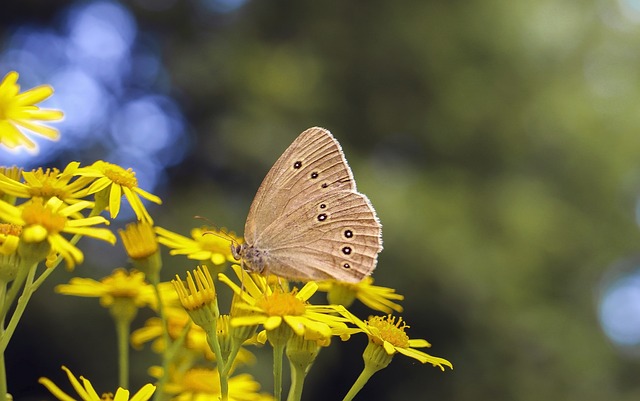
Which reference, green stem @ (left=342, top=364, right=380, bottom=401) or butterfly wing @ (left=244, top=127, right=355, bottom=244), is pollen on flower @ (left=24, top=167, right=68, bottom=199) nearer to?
butterfly wing @ (left=244, top=127, right=355, bottom=244)

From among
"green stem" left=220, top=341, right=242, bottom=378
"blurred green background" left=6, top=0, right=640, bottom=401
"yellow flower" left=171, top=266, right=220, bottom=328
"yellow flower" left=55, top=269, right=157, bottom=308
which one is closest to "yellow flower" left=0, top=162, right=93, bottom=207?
"yellow flower" left=171, top=266, right=220, bottom=328

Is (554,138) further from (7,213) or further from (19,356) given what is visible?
(7,213)

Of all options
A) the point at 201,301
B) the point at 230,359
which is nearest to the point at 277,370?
the point at 230,359

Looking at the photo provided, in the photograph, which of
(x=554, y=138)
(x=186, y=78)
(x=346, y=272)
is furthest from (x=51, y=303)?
(x=554, y=138)

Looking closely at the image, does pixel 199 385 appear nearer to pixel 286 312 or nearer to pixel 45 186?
pixel 286 312

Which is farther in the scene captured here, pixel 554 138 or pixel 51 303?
pixel 554 138

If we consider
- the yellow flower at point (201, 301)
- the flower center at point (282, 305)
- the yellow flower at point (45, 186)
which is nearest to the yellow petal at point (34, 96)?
the yellow flower at point (45, 186)

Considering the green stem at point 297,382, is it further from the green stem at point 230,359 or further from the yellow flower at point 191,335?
the yellow flower at point 191,335
